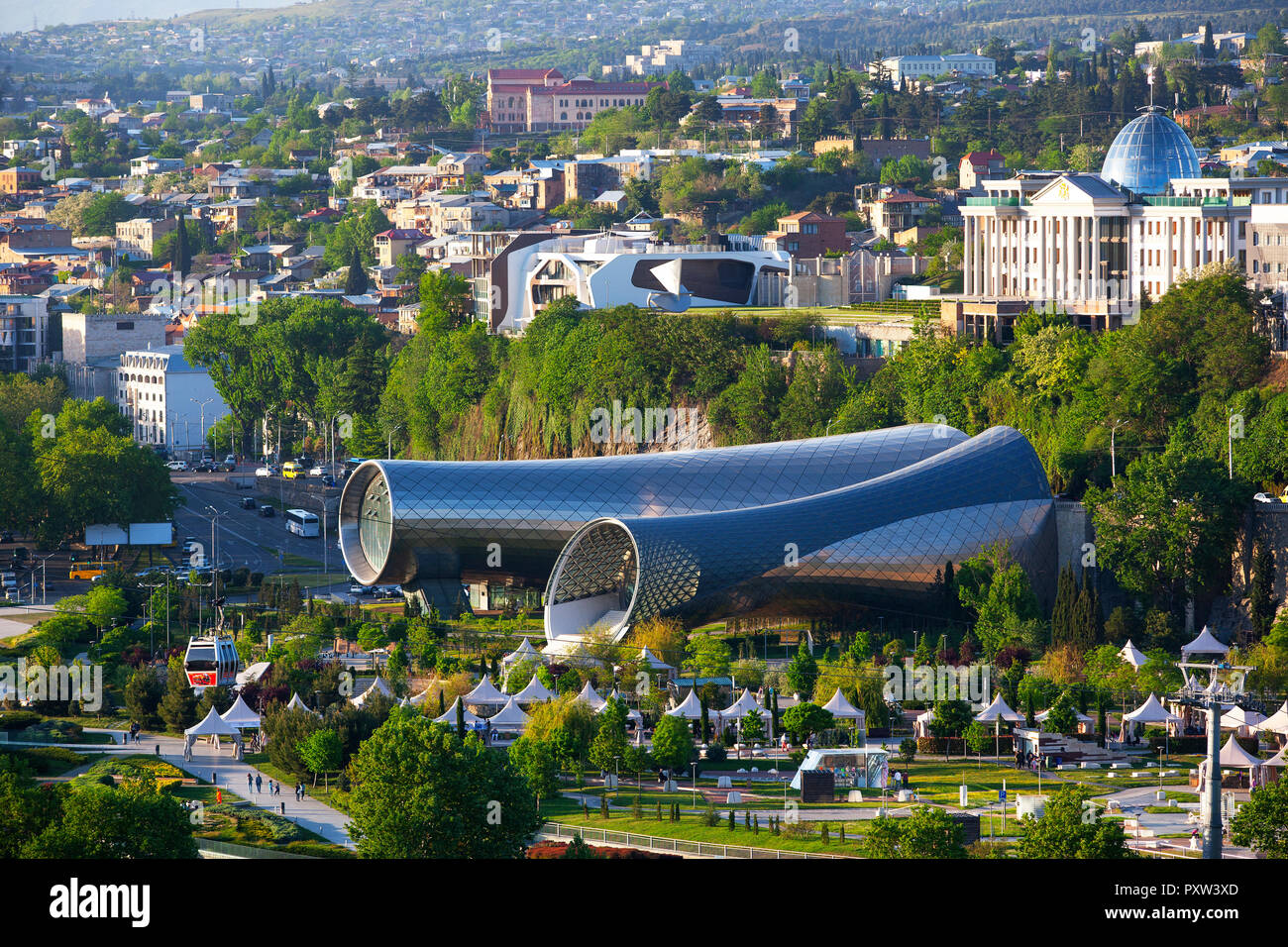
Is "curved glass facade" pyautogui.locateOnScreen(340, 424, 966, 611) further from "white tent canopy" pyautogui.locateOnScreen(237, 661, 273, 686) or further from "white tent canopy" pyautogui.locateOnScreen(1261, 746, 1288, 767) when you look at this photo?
"white tent canopy" pyautogui.locateOnScreen(1261, 746, 1288, 767)

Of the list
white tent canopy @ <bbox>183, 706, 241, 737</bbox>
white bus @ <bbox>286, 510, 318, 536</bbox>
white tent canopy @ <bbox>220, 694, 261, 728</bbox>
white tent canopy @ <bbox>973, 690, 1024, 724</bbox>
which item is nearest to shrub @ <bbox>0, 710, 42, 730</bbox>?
white tent canopy @ <bbox>183, 706, 241, 737</bbox>

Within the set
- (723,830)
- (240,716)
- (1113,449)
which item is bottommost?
(723,830)

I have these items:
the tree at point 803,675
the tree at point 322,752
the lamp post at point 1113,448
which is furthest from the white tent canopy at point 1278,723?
the lamp post at point 1113,448

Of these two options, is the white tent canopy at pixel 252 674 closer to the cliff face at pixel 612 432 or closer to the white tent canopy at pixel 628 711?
the white tent canopy at pixel 628 711

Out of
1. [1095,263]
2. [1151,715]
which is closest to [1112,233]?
[1095,263]

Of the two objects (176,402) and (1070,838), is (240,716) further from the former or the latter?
(176,402)

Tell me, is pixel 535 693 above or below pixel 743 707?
A: above

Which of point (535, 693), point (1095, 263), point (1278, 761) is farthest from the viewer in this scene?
point (1095, 263)
